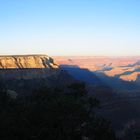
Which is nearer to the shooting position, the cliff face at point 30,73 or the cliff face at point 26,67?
the cliff face at point 30,73

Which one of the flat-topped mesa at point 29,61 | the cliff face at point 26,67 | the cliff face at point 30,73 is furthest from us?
the flat-topped mesa at point 29,61

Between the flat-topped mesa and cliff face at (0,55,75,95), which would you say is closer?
cliff face at (0,55,75,95)

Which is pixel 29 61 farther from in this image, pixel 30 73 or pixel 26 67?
pixel 30 73

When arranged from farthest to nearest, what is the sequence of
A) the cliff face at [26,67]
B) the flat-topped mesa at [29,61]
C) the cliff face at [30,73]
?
the flat-topped mesa at [29,61] → the cliff face at [26,67] → the cliff face at [30,73]

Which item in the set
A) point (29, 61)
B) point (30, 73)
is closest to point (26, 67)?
point (29, 61)

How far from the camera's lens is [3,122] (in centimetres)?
1681

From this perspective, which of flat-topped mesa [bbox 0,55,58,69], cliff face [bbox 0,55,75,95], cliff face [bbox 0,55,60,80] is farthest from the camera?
flat-topped mesa [bbox 0,55,58,69]

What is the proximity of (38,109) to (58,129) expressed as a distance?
4.79 ft

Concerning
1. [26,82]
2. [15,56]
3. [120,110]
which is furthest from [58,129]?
[15,56]

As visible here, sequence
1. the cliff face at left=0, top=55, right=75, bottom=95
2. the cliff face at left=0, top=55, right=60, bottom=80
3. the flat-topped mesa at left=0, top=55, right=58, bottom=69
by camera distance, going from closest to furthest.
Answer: the cliff face at left=0, top=55, right=75, bottom=95
the cliff face at left=0, top=55, right=60, bottom=80
the flat-topped mesa at left=0, top=55, right=58, bottom=69

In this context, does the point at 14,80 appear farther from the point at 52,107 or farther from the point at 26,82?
the point at 52,107

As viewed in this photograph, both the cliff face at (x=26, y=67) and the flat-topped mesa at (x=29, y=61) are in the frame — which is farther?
the flat-topped mesa at (x=29, y=61)

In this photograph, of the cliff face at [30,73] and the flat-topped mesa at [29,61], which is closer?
the cliff face at [30,73]

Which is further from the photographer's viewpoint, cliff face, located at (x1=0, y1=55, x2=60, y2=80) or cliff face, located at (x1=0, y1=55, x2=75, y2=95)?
cliff face, located at (x1=0, y1=55, x2=60, y2=80)
